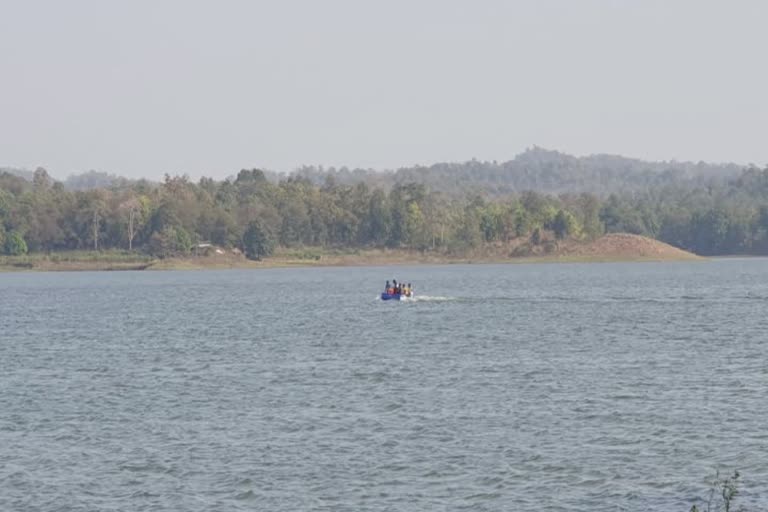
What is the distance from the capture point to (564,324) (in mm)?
88625

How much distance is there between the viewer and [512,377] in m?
56.5

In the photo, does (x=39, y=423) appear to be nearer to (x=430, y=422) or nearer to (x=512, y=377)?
(x=430, y=422)

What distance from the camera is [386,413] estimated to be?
46.2 m

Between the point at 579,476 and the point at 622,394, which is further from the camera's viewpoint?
the point at 622,394

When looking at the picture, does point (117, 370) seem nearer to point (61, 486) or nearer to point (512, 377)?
point (512, 377)

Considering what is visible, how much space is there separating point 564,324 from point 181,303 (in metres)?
50.9

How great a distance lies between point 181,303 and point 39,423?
83.3m

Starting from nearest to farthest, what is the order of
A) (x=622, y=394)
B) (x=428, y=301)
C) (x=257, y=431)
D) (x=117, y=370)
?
(x=257, y=431)
(x=622, y=394)
(x=117, y=370)
(x=428, y=301)

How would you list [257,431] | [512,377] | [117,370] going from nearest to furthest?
1. [257,431]
2. [512,377]
3. [117,370]

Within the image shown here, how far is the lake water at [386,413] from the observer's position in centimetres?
3441

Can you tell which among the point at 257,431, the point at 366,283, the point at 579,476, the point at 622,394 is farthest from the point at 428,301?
the point at 579,476

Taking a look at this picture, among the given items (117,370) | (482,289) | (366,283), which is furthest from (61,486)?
(366,283)

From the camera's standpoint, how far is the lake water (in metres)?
34.4

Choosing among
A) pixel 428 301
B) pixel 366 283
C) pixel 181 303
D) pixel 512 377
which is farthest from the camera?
pixel 366 283
